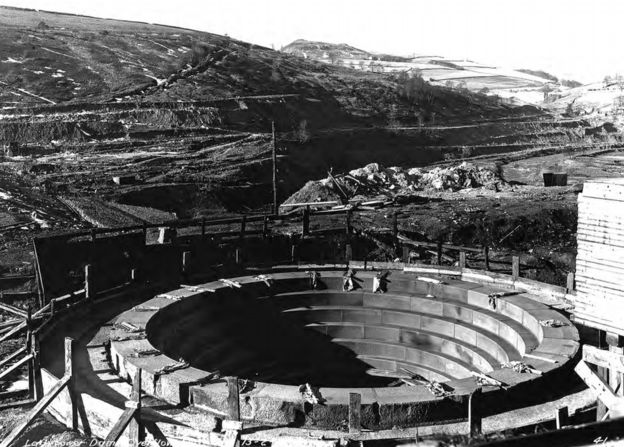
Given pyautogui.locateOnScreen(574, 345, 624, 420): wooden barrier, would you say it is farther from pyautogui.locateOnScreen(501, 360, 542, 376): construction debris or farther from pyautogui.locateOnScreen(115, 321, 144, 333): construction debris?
pyautogui.locateOnScreen(115, 321, 144, 333): construction debris

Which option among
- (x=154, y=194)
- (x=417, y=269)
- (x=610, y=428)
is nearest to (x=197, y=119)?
(x=154, y=194)

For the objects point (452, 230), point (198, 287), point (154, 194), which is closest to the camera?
point (198, 287)

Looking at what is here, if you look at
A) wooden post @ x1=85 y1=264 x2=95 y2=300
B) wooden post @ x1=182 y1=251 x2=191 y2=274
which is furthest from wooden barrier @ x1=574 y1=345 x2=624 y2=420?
wooden post @ x1=85 y1=264 x2=95 y2=300

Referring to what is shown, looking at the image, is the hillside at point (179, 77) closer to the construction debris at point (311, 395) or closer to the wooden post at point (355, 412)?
the construction debris at point (311, 395)

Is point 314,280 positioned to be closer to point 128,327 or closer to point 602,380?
point 128,327

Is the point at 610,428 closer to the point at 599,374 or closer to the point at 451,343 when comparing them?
the point at 599,374

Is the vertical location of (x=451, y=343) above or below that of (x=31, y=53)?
below
